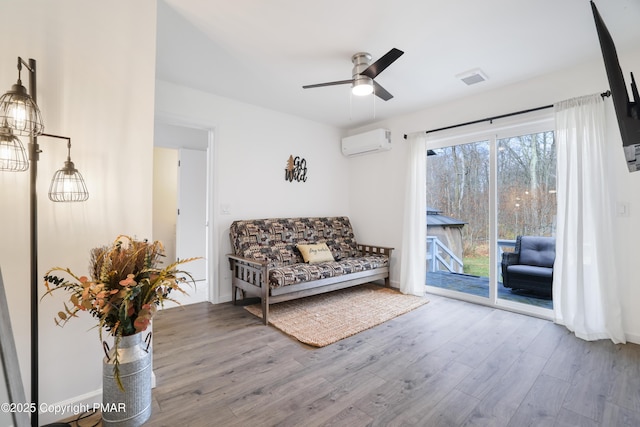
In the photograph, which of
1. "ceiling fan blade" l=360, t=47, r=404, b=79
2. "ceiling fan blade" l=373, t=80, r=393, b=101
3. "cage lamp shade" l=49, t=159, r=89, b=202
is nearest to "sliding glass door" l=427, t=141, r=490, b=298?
"ceiling fan blade" l=373, t=80, r=393, b=101

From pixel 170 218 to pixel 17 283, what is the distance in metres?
3.61

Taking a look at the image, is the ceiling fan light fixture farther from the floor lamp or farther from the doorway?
the doorway

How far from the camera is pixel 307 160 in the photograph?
4332mm

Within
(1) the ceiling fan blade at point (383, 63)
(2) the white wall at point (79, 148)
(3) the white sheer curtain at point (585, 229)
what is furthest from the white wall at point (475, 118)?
(2) the white wall at point (79, 148)

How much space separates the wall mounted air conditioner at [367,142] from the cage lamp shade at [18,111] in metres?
3.65

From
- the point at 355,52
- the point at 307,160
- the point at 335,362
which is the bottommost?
the point at 335,362

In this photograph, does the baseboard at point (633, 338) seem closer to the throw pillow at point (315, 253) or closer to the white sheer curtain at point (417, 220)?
the white sheer curtain at point (417, 220)

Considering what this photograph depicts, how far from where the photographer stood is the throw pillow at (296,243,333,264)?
3.65 m

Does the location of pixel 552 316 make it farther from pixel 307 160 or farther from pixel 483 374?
pixel 307 160

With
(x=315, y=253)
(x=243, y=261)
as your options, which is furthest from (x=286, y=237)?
(x=243, y=261)

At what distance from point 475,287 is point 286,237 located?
253 cm

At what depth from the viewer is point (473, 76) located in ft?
9.41

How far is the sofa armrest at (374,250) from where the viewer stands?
406 centimetres

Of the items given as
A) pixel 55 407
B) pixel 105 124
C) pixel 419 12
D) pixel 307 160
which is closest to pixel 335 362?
pixel 55 407
